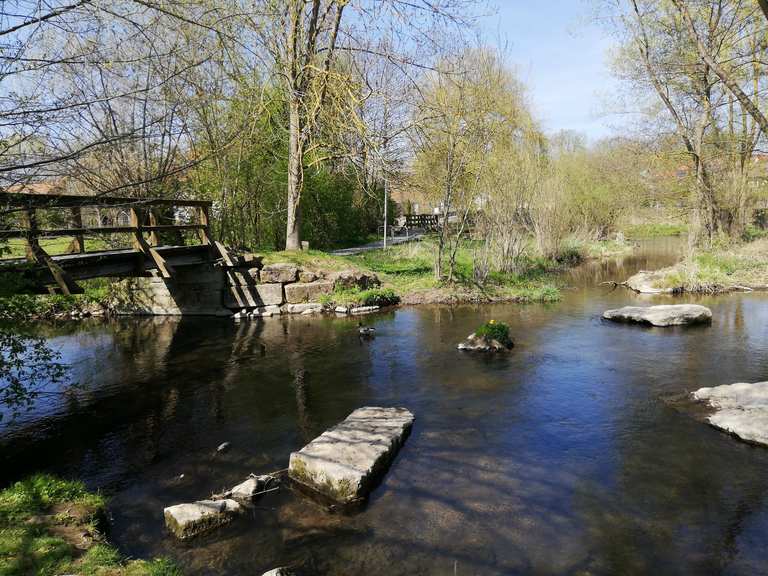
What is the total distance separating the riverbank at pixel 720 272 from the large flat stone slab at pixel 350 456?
1431 centimetres

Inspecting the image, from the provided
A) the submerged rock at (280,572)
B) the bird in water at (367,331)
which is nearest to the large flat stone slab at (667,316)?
the bird in water at (367,331)

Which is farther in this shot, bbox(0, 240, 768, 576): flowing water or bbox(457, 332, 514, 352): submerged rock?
bbox(457, 332, 514, 352): submerged rock

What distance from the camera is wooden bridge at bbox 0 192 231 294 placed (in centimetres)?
545

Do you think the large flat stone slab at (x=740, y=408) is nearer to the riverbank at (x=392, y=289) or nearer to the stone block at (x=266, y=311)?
the riverbank at (x=392, y=289)

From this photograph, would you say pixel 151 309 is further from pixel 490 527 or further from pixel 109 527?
pixel 490 527

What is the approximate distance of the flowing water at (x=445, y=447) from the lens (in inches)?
182

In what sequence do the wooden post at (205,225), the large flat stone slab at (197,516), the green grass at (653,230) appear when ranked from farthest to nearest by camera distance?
A: the green grass at (653,230) → the wooden post at (205,225) → the large flat stone slab at (197,516)

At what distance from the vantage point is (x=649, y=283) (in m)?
17.9

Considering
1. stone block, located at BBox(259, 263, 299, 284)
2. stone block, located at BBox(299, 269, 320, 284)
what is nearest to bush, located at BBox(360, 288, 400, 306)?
stone block, located at BBox(299, 269, 320, 284)

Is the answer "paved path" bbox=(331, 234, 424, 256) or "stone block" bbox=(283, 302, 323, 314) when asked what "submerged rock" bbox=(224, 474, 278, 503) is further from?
"paved path" bbox=(331, 234, 424, 256)

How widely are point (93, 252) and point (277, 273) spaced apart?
5.11m

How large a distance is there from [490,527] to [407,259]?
55.3ft

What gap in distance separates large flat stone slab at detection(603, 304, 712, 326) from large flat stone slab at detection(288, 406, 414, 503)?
8.49 meters

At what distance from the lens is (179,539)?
477cm
